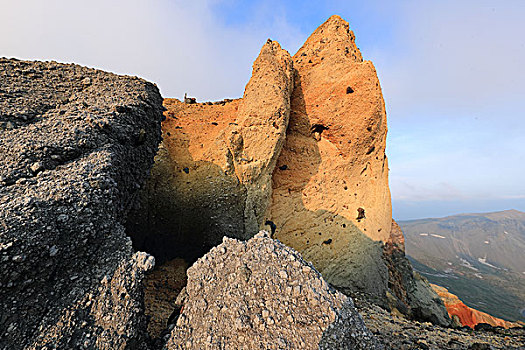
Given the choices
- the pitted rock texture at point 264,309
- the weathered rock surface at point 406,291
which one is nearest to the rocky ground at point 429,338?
the pitted rock texture at point 264,309

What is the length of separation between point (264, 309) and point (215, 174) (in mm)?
4812

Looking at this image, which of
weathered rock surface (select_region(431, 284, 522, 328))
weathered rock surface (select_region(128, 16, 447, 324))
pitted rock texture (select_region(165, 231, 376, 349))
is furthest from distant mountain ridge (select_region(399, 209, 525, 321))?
pitted rock texture (select_region(165, 231, 376, 349))

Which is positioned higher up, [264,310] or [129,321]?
[264,310]

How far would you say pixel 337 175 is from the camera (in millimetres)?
8578

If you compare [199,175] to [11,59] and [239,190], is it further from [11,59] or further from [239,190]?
[11,59]

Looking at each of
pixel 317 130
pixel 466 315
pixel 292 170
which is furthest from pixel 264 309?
pixel 466 315

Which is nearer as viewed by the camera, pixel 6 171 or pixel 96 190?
pixel 6 171

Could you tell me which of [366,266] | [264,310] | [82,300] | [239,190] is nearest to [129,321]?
[82,300]

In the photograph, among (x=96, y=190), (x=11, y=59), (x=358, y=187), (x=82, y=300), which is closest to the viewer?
(x=82, y=300)

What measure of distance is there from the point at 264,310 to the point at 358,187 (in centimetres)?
753

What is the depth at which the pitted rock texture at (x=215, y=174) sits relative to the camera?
6.51m

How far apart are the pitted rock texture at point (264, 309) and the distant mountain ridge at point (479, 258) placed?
154 feet

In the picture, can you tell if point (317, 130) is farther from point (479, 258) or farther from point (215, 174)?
point (479, 258)

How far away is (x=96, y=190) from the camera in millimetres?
2777
